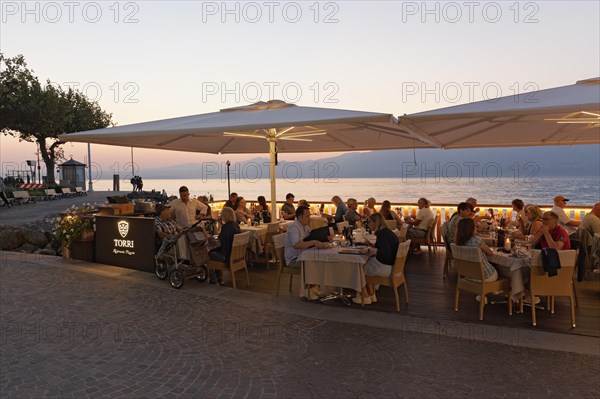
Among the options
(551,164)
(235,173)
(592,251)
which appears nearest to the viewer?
(592,251)

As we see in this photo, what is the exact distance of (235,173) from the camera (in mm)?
19500

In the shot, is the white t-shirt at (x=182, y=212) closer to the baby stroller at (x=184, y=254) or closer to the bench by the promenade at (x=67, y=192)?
the baby stroller at (x=184, y=254)

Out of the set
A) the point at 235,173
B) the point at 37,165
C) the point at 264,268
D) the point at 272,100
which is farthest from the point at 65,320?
the point at 37,165

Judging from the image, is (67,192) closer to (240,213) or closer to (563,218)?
(240,213)

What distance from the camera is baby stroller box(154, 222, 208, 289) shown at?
22.3ft

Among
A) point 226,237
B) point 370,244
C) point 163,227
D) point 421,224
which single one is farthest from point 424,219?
point 163,227

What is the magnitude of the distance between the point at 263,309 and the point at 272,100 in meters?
3.74

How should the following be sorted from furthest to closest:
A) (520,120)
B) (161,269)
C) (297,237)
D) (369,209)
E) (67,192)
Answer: (67,192)
(369,209)
(161,269)
(520,120)
(297,237)

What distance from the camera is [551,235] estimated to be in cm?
552

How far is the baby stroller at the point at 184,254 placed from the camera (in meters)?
6.80

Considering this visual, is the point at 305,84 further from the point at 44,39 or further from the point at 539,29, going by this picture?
the point at 44,39

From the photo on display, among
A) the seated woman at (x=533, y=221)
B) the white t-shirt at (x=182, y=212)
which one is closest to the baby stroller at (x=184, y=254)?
the white t-shirt at (x=182, y=212)

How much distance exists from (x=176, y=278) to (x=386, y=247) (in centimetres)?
350

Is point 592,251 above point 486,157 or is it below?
below
